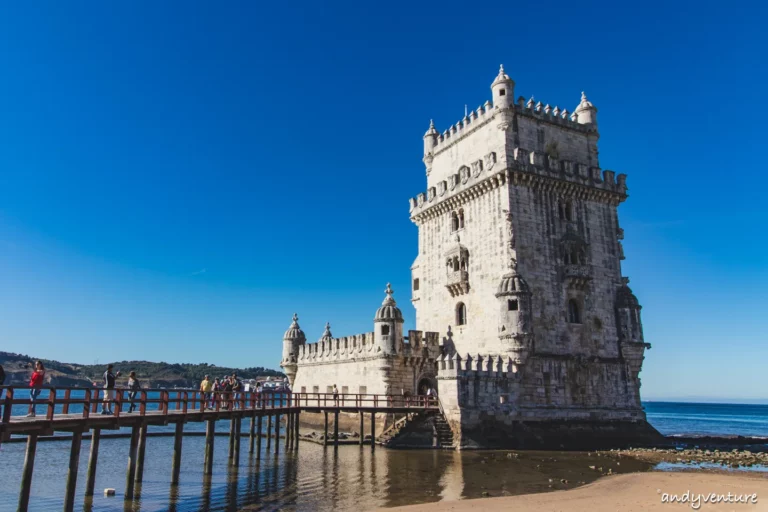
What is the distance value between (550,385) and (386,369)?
9477 mm

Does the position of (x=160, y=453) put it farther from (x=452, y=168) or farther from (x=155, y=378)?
(x=155, y=378)

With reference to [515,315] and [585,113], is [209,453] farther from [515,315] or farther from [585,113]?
[585,113]

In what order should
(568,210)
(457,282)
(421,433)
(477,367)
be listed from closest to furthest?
1. (477,367)
2. (421,433)
3. (457,282)
4. (568,210)

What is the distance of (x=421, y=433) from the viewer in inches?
1236

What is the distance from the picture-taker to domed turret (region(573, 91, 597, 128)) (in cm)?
4019

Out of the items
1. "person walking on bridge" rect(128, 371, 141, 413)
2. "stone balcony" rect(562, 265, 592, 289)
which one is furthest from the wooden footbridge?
"stone balcony" rect(562, 265, 592, 289)

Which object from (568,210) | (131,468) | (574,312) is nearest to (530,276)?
(574,312)

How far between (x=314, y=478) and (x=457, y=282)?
16.6 meters

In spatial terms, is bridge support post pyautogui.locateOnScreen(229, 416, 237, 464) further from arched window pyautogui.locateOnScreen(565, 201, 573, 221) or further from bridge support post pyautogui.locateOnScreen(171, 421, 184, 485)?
arched window pyautogui.locateOnScreen(565, 201, 573, 221)

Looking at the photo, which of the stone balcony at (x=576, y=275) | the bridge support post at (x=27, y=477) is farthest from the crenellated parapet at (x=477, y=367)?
the bridge support post at (x=27, y=477)

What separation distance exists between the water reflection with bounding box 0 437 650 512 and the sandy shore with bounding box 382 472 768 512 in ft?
3.93

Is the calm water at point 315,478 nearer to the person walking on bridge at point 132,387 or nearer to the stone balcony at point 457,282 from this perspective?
the person walking on bridge at point 132,387

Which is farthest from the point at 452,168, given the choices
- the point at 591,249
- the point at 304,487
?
the point at 304,487

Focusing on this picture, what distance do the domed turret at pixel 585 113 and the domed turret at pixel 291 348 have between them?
88.8 ft
